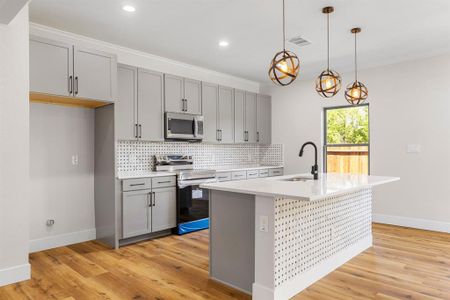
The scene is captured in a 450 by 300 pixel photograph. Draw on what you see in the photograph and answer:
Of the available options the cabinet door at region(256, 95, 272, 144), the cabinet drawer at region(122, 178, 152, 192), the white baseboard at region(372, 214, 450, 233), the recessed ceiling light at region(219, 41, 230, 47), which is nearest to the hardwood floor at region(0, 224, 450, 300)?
the white baseboard at region(372, 214, 450, 233)

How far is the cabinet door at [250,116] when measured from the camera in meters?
6.09

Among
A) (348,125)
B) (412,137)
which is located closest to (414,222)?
(412,137)

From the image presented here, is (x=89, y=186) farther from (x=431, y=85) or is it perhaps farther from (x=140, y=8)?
(x=431, y=85)

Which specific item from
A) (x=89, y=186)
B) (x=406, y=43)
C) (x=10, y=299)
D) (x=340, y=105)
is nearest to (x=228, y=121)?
(x=340, y=105)

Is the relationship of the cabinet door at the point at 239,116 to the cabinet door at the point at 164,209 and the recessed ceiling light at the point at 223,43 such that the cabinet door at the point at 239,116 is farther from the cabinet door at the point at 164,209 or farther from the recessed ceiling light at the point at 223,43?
the cabinet door at the point at 164,209

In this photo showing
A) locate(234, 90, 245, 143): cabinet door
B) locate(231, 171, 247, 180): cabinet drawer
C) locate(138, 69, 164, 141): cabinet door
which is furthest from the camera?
locate(234, 90, 245, 143): cabinet door

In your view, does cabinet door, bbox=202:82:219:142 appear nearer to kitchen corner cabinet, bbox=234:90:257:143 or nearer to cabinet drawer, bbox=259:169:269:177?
kitchen corner cabinet, bbox=234:90:257:143

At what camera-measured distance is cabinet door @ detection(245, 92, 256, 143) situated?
6.09 m

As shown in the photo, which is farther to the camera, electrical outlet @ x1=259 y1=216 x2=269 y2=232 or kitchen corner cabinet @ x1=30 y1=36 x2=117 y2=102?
kitchen corner cabinet @ x1=30 y1=36 x2=117 y2=102

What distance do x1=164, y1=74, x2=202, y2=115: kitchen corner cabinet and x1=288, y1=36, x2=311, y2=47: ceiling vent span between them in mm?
1706

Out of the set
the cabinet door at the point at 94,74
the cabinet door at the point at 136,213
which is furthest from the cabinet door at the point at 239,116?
the cabinet door at the point at 94,74

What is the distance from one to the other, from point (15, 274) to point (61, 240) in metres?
1.08

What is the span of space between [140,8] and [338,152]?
13.9ft

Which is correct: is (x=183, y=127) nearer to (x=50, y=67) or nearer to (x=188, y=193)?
(x=188, y=193)
